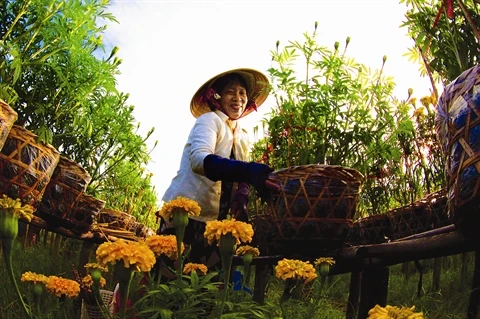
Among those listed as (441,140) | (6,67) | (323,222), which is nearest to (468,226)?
(441,140)

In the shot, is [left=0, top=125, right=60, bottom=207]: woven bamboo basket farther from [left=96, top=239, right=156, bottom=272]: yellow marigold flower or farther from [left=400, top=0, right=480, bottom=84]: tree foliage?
[left=400, top=0, right=480, bottom=84]: tree foliage

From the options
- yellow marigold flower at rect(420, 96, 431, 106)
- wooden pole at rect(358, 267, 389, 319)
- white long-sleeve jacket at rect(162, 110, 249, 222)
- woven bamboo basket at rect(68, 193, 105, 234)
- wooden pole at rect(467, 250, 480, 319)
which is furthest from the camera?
yellow marigold flower at rect(420, 96, 431, 106)

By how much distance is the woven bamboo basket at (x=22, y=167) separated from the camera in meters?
2.06

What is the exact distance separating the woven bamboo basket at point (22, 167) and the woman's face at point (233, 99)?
864mm

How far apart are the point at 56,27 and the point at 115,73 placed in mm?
946

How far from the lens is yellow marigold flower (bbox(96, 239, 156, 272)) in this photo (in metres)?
0.89

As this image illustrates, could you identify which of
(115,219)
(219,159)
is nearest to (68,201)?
(219,159)

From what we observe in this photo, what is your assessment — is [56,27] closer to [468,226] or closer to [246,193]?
[246,193]

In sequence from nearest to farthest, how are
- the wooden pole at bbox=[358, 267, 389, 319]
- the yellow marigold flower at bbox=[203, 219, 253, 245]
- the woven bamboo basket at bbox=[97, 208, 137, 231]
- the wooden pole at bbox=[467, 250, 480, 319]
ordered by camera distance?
the yellow marigold flower at bbox=[203, 219, 253, 245]
the wooden pole at bbox=[358, 267, 389, 319]
the wooden pole at bbox=[467, 250, 480, 319]
the woven bamboo basket at bbox=[97, 208, 137, 231]

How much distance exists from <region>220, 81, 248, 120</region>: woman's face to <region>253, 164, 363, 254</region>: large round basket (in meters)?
0.59

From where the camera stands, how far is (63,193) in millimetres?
2590

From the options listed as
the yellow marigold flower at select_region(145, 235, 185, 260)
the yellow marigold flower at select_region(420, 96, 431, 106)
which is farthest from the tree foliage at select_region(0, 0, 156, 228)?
the yellow marigold flower at select_region(420, 96, 431, 106)

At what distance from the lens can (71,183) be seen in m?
2.62

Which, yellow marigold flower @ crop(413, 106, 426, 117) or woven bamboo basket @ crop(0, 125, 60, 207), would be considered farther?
yellow marigold flower @ crop(413, 106, 426, 117)
